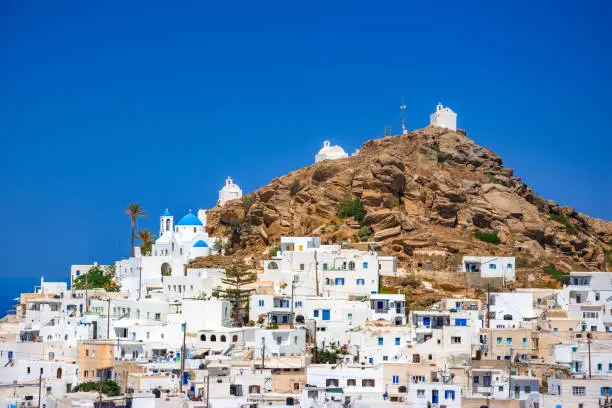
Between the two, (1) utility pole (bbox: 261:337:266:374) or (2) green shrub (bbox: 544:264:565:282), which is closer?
(1) utility pole (bbox: 261:337:266:374)

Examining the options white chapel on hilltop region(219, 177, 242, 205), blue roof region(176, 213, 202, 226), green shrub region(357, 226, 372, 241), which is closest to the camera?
green shrub region(357, 226, 372, 241)

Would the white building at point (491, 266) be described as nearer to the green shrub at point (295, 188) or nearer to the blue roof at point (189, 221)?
the green shrub at point (295, 188)

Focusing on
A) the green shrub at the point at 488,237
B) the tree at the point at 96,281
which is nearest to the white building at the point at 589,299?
the green shrub at the point at 488,237

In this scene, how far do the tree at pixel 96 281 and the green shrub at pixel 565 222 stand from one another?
35.6 m

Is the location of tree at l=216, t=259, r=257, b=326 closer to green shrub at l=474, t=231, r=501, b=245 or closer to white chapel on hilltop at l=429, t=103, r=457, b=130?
green shrub at l=474, t=231, r=501, b=245

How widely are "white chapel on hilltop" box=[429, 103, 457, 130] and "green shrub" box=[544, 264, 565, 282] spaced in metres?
21.6

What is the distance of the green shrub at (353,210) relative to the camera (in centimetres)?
7994

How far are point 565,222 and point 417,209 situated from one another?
14.7 m

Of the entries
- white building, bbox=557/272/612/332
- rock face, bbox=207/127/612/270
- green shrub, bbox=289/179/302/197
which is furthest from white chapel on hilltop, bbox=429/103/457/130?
white building, bbox=557/272/612/332

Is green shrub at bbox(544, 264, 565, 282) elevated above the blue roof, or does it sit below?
below

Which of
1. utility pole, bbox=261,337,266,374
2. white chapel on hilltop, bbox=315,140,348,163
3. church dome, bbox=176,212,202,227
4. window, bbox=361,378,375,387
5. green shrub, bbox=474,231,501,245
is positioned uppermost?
white chapel on hilltop, bbox=315,140,348,163

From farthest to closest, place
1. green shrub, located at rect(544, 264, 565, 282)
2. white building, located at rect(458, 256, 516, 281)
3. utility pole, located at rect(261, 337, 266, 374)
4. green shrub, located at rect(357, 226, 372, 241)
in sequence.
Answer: green shrub, located at rect(357, 226, 372, 241) → green shrub, located at rect(544, 264, 565, 282) → white building, located at rect(458, 256, 516, 281) → utility pole, located at rect(261, 337, 266, 374)

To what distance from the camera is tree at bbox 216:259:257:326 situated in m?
68.0

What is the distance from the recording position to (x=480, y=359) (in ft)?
192
